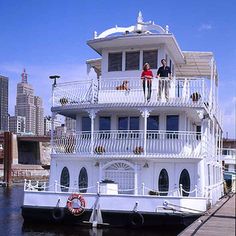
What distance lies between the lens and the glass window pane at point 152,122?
832 inches

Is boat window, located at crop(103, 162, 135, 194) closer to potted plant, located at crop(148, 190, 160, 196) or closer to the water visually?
potted plant, located at crop(148, 190, 160, 196)

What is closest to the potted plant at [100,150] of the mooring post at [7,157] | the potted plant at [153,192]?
the potted plant at [153,192]

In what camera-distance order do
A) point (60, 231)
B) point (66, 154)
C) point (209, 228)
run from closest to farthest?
point (209, 228) < point (60, 231) < point (66, 154)

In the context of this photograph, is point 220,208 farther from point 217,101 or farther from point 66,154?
point 217,101

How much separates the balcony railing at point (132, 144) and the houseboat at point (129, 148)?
1.6 inches

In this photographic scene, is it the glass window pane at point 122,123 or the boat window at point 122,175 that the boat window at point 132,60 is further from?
the boat window at point 122,175

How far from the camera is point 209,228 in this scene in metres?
13.6

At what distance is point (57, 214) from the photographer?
19016 mm

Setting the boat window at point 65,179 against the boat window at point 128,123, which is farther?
the boat window at point 128,123

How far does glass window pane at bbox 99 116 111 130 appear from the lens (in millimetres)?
21812

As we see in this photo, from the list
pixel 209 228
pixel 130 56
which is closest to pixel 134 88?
pixel 130 56

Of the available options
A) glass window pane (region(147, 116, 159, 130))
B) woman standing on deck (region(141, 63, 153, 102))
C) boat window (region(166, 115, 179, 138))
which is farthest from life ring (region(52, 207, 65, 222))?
woman standing on deck (region(141, 63, 153, 102))

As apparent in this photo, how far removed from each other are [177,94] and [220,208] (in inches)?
220

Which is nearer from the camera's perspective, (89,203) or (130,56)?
(89,203)
